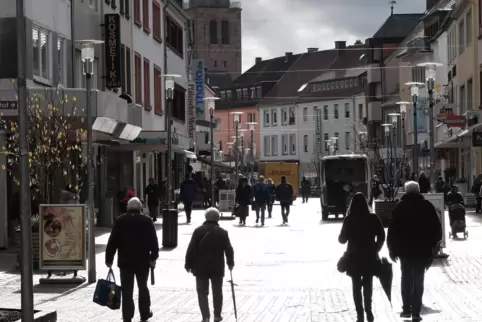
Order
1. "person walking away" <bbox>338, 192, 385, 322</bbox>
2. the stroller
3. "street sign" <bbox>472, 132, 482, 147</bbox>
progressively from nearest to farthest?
"person walking away" <bbox>338, 192, 385, 322</bbox>
the stroller
"street sign" <bbox>472, 132, 482, 147</bbox>

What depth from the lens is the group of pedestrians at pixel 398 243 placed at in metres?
15.2

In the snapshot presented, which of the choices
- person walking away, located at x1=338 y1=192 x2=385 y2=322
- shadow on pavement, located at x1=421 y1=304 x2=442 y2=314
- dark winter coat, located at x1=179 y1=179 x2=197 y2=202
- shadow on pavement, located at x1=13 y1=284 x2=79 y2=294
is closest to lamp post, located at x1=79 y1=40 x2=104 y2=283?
shadow on pavement, located at x1=13 y1=284 x2=79 y2=294

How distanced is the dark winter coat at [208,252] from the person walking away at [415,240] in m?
2.02

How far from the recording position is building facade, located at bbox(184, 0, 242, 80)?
16300cm

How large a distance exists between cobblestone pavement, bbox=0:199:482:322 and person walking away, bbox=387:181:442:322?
688mm

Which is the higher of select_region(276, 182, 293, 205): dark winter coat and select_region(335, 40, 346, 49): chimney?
select_region(335, 40, 346, 49): chimney

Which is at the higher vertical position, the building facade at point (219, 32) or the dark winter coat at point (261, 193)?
the building facade at point (219, 32)

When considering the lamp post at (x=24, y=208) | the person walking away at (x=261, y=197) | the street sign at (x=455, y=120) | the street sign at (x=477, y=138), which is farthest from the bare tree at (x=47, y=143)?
the street sign at (x=455, y=120)

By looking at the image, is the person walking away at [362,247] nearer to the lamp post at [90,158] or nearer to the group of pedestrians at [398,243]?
the group of pedestrians at [398,243]

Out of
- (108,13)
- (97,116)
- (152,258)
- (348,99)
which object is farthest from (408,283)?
(348,99)

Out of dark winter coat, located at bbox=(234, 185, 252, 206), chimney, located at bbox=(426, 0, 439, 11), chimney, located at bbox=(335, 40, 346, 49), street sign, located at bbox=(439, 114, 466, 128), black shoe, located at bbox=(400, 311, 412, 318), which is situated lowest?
black shoe, located at bbox=(400, 311, 412, 318)

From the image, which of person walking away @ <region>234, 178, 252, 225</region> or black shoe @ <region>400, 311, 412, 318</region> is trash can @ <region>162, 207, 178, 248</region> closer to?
person walking away @ <region>234, 178, 252, 225</region>

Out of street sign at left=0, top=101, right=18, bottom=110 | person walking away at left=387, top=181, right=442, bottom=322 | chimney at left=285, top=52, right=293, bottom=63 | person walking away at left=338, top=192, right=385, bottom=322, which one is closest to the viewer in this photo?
person walking away at left=338, top=192, right=385, bottom=322

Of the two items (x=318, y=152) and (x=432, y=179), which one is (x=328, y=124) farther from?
(x=432, y=179)
